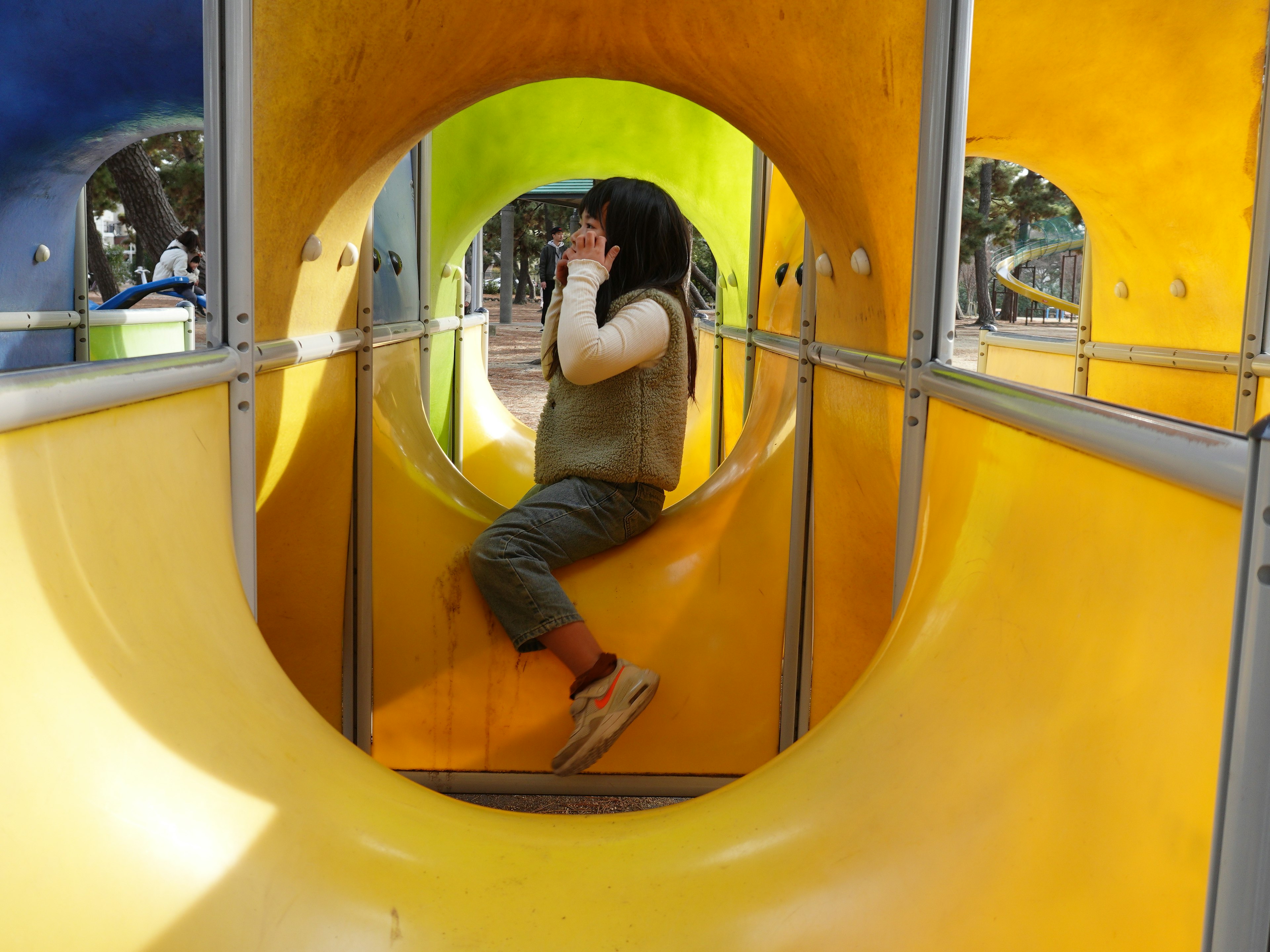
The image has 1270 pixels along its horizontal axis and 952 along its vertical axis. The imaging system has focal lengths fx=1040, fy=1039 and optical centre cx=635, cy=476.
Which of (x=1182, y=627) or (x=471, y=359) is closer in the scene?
(x=1182, y=627)

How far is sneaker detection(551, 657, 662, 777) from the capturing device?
8.56 feet

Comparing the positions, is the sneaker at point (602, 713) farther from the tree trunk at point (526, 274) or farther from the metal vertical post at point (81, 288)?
the tree trunk at point (526, 274)

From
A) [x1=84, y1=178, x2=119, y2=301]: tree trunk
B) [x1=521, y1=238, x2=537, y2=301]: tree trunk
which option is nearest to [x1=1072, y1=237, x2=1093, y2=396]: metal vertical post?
[x1=84, y1=178, x2=119, y2=301]: tree trunk

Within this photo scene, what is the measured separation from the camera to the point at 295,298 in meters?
2.16

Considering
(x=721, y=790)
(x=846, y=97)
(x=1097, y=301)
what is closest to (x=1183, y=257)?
(x=1097, y=301)

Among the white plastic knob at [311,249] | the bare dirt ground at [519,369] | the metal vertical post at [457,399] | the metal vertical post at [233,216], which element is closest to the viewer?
the metal vertical post at [233,216]

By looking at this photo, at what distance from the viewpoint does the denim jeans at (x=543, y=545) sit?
2668mm

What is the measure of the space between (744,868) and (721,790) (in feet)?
0.94

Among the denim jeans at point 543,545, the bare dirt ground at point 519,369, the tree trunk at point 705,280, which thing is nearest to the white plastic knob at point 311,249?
the denim jeans at point 543,545

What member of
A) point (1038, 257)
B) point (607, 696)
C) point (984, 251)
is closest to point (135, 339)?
point (607, 696)

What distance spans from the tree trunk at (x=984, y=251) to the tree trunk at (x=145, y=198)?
14.3m

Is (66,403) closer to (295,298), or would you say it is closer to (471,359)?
(295,298)

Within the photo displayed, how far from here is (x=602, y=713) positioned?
261 centimetres

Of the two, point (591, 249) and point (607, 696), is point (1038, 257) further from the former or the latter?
point (607, 696)
